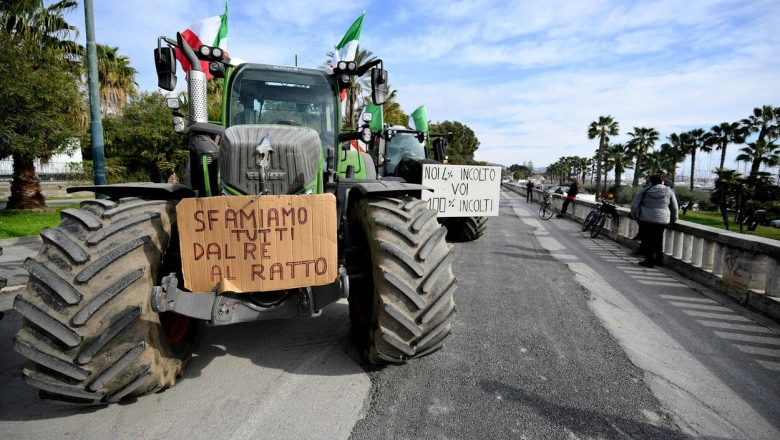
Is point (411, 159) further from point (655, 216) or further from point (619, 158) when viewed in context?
point (619, 158)

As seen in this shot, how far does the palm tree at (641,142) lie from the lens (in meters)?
59.8

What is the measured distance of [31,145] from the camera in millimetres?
10719

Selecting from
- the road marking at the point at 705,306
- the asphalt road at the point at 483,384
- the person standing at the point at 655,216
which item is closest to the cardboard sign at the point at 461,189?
the person standing at the point at 655,216

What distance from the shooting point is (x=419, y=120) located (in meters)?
11.1

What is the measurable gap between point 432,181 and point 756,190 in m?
34.0

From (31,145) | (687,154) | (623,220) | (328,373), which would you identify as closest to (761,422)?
(328,373)

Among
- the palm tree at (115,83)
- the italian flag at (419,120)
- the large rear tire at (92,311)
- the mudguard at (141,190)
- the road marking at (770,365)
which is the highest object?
the palm tree at (115,83)

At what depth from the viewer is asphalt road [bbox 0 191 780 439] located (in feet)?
8.69

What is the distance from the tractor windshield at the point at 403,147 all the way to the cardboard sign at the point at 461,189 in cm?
224

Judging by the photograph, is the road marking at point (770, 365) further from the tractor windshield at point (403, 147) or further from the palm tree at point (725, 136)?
the palm tree at point (725, 136)

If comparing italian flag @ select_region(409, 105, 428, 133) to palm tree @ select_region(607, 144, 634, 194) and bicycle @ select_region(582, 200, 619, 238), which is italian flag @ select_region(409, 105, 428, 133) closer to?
bicycle @ select_region(582, 200, 619, 238)

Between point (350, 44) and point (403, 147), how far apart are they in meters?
5.80

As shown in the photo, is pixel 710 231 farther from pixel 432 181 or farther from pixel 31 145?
pixel 31 145

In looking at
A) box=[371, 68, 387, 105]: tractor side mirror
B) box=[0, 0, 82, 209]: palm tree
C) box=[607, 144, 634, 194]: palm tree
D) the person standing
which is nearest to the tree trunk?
box=[0, 0, 82, 209]: palm tree
